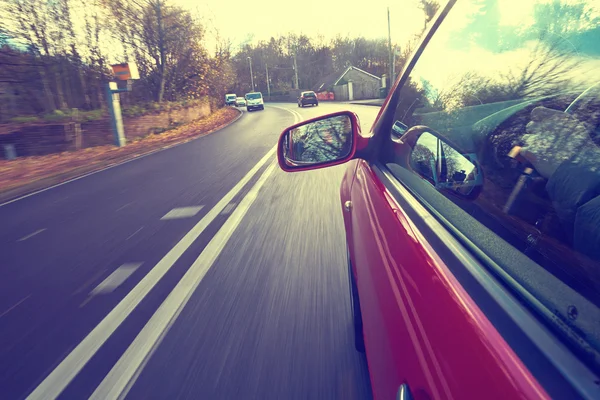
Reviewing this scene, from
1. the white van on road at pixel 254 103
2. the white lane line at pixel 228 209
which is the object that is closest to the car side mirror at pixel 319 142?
the white lane line at pixel 228 209

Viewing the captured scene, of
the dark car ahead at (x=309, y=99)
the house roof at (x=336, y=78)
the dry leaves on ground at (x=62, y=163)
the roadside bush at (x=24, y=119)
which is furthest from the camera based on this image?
the house roof at (x=336, y=78)

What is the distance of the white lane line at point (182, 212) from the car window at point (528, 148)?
4.45 meters

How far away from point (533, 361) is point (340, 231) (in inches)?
153

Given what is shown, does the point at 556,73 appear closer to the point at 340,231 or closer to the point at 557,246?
the point at 557,246

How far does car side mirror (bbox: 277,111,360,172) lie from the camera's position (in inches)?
85.9

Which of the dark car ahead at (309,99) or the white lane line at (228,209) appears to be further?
the dark car ahead at (309,99)

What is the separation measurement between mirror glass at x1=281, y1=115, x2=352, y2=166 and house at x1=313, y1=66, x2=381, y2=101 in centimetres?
5973

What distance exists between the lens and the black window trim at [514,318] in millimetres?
613

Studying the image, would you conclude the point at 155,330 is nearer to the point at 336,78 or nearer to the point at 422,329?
the point at 422,329

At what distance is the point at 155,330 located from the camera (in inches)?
107

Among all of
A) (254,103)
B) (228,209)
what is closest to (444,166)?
(228,209)

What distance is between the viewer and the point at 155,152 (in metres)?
13.8

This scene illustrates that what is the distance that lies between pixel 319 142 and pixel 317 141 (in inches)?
1.0

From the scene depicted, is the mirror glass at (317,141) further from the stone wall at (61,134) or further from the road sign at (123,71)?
the road sign at (123,71)
